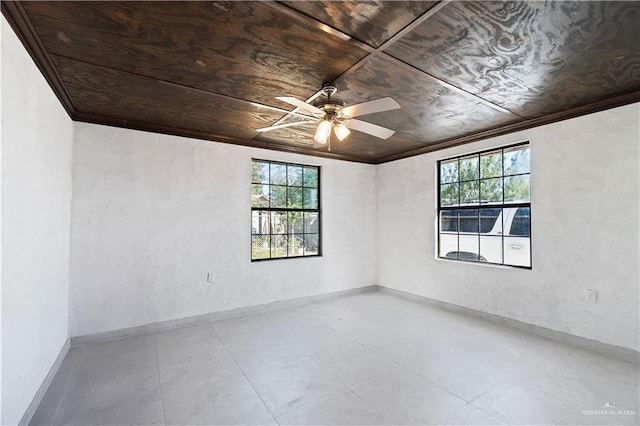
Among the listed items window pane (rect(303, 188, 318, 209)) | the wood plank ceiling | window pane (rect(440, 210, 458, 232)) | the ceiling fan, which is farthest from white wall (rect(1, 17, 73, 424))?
window pane (rect(440, 210, 458, 232))

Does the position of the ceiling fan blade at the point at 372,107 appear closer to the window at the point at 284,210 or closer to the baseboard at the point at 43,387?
the window at the point at 284,210

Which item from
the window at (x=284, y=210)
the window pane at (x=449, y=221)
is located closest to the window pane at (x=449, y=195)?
the window pane at (x=449, y=221)

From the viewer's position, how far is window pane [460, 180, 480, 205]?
13.9 ft

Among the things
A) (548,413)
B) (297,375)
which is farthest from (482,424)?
(297,375)

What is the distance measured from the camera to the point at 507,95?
2.79 m

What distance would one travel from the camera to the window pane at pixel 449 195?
449cm

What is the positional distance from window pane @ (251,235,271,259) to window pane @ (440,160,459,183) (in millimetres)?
2904

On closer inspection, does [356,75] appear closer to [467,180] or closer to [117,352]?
[467,180]

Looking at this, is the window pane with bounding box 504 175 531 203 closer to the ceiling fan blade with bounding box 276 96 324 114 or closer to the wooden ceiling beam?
the ceiling fan blade with bounding box 276 96 324 114

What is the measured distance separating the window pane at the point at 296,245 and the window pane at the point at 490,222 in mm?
2691

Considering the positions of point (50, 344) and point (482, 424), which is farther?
point (50, 344)

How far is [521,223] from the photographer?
3721mm

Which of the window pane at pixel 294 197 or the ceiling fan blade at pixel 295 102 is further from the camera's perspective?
the window pane at pixel 294 197

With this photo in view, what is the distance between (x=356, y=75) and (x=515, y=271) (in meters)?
3.12
